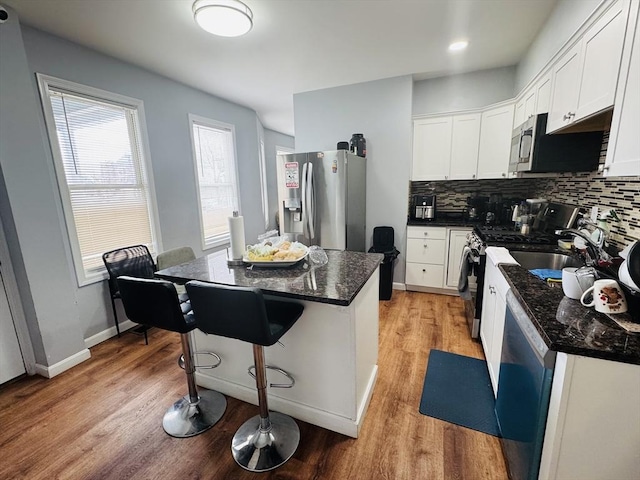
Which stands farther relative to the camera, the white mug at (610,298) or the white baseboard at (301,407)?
the white baseboard at (301,407)

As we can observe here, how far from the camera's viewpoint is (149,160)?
121 inches

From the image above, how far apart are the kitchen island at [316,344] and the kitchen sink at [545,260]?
1.11m

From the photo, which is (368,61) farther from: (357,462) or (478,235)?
(357,462)

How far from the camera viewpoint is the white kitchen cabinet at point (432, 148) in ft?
11.3

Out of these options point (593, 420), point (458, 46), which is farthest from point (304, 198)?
point (593, 420)

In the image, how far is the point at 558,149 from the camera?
6.98ft

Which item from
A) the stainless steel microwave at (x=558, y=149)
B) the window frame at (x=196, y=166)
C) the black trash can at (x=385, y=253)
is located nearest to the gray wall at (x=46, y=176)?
the window frame at (x=196, y=166)

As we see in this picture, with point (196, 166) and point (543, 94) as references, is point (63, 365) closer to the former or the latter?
point (196, 166)

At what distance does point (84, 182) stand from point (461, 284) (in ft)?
11.8

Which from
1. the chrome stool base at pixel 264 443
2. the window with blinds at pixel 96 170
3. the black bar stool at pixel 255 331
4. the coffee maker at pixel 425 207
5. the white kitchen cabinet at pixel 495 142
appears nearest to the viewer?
the black bar stool at pixel 255 331

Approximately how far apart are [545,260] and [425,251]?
1.55 m

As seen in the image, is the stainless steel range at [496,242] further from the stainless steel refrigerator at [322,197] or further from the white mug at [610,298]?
the stainless steel refrigerator at [322,197]

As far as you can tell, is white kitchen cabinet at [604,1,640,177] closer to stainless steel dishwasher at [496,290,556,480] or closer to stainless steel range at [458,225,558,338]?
stainless steel dishwasher at [496,290,556,480]

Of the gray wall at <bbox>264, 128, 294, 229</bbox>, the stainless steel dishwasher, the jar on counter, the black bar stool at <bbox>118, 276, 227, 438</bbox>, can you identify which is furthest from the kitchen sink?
the gray wall at <bbox>264, 128, 294, 229</bbox>
